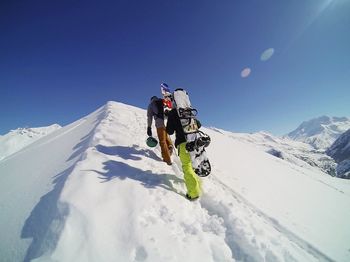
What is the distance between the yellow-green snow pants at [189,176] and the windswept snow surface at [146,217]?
313 mm

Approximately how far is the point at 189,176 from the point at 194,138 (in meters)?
1.15

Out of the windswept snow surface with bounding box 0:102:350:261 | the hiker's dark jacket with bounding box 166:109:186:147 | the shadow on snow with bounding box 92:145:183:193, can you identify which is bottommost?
the windswept snow surface with bounding box 0:102:350:261

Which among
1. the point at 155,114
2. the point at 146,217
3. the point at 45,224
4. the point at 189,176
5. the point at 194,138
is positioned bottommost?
the point at 146,217

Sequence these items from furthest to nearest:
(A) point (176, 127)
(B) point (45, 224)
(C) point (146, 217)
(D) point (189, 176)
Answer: (A) point (176, 127), (D) point (189, 176), (C) point (146, 217), (B) point (45, 224)

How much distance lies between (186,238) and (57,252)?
224 centimetres

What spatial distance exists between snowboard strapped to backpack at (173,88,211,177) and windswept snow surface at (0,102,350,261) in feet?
2.46

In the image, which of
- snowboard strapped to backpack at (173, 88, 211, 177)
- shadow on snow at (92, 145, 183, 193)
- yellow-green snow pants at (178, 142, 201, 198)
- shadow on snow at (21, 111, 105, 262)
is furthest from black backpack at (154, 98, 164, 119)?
shadow on snow at (21, 111, 105, 262)

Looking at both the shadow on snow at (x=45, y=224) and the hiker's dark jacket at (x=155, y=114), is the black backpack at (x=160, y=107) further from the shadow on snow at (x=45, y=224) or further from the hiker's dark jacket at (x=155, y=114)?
the shadow on snow at (x=45, y=224)

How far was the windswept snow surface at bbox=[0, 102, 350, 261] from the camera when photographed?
11.5ft

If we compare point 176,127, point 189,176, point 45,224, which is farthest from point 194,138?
point 45,224

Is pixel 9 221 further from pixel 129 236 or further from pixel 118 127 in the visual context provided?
pixel 118 127

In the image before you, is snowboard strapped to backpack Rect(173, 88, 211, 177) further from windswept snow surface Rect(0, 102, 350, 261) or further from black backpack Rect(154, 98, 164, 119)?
black backpack Rect(154, 98, 164, 119)

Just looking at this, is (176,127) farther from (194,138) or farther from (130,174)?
(130,174)

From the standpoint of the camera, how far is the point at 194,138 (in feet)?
19.7
